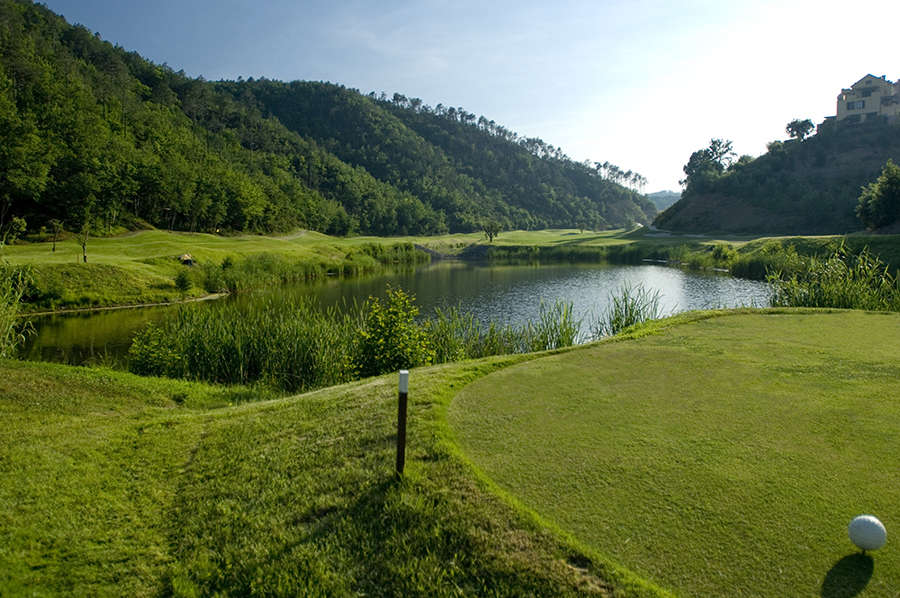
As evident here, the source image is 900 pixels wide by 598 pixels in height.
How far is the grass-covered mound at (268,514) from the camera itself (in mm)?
3699

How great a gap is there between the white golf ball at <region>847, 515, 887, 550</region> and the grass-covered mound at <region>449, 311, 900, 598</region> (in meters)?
0.15

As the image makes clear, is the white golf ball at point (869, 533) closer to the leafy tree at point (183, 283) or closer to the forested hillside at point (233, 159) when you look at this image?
the leafy tree at point (183, 283)

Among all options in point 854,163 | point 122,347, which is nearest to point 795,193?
point 854,163

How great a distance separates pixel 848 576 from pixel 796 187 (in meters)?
91.5

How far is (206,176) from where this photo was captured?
6244 centimetres

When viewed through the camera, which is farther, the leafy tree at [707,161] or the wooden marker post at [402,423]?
the leafy tree at [707,161]

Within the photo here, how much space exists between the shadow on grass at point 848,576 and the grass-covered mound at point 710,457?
0.03 ft

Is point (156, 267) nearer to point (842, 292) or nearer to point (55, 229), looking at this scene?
point (55, 229)

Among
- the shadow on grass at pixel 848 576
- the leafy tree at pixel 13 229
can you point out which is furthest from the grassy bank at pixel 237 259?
the shadow on grass at pixel 848 576

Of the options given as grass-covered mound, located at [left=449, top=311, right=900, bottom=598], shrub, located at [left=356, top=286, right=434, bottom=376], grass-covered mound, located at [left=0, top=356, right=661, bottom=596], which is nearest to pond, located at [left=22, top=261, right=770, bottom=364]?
shrub, located at [left=356, top=286, right=434, bottom=376]

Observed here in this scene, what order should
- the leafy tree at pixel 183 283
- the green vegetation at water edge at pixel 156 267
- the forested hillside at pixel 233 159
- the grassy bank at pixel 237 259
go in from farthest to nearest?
the forested hillside at pixel 233 159, the leafy tree at pixel 183 283, the grassy bank at pixel 237 259, the green vegetation at water edge at pixel 156 267

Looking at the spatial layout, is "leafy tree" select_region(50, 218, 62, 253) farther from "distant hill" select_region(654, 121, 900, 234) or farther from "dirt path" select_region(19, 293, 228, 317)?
"distant hill" select_region(654, 121, 900, 234)

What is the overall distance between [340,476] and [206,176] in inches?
2598

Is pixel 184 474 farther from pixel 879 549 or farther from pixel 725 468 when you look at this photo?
pixel 879 549
